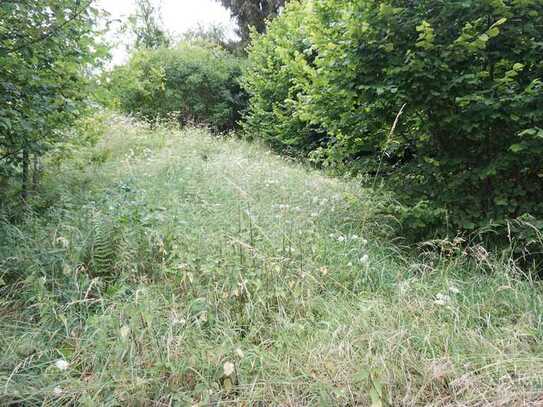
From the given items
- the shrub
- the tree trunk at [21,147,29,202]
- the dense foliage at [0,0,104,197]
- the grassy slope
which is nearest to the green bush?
the shrub

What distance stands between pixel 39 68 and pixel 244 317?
8.90ft

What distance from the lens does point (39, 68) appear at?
10.7ft

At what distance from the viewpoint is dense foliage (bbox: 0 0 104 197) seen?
9.02 ft

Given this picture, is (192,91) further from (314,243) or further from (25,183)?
(314,243)

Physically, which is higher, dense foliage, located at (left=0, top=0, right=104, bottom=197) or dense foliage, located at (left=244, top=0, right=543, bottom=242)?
dense foliage, located at (left=0, top=0, right=104, bottom=197)

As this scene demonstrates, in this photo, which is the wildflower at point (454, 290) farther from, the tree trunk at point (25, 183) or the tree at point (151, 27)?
the tree at point (151, 27)

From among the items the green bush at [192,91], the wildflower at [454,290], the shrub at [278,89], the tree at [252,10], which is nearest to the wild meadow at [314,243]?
the wildflower at [454,290]

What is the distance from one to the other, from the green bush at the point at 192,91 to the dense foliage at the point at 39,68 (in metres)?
8.09

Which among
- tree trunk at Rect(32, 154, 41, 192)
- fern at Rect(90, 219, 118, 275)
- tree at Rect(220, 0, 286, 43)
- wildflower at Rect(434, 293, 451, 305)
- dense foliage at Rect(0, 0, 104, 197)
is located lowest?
wildflower at Rect(434, 293, 451, 305)

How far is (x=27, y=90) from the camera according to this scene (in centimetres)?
307

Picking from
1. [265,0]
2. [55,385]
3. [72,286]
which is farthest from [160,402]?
[265,0]

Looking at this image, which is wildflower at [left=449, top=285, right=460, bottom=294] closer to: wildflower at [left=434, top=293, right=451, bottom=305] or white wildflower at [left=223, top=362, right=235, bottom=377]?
wildflower at [left=434, top=293, right=451, bottom=305]

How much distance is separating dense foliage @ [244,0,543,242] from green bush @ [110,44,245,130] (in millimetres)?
8582

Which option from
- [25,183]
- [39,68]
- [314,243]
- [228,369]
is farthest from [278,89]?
Result: [228,369]
